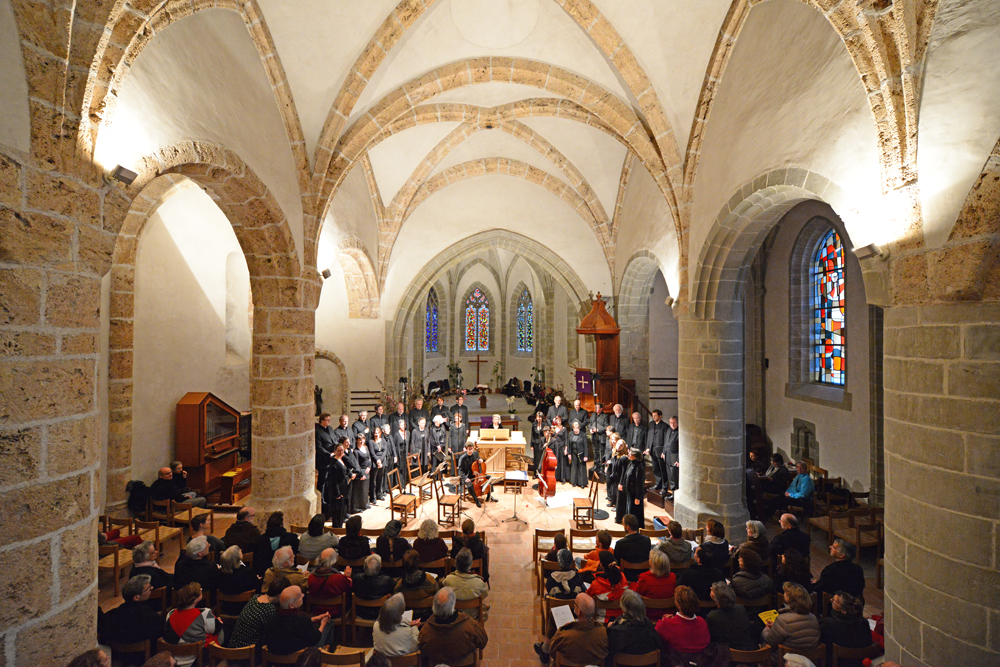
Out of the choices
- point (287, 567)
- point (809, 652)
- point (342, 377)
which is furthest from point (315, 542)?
point (342, 377)

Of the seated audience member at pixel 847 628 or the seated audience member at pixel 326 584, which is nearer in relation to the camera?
the seated audience member at pixel 847 628

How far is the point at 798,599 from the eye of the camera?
3.63 metres

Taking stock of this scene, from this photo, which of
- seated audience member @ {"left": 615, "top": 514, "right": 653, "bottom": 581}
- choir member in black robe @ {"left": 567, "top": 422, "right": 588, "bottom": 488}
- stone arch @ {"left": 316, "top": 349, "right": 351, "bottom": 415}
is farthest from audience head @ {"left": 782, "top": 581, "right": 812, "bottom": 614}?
stone arch @ {"left": 316, "top": 349, "right": 351, "bottom": 415}

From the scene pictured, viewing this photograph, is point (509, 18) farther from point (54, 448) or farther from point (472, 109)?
point (54, 448)

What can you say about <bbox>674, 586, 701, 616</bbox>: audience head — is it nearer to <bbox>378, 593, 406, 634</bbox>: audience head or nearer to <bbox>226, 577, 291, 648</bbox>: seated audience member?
<bbox>378, 593, 406, 634</bbox>: audience head

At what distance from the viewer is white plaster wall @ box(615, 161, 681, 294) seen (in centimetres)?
849

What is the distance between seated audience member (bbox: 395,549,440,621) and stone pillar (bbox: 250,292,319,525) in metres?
3.35

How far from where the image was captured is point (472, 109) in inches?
374

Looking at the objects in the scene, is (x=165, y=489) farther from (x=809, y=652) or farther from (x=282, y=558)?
(x=809, y=652)

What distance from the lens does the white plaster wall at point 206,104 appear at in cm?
412

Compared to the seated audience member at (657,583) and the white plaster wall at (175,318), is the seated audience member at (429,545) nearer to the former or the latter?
the seated audience member at (657,583)

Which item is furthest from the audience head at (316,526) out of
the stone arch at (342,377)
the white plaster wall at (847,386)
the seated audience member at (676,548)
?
the white plaster wall at (847,386)

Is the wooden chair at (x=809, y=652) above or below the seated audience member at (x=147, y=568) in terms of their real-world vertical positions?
below

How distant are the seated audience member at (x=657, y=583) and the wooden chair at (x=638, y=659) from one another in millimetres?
814
